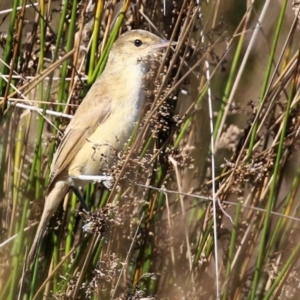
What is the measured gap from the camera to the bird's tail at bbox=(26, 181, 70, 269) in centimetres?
289

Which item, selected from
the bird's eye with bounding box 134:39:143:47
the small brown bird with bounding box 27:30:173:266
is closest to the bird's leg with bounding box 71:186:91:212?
the small brown bird with bounding box 27:30:173:266

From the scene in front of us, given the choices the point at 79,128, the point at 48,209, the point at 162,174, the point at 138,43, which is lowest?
the point at 48,209

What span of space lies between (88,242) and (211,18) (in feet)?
3.94

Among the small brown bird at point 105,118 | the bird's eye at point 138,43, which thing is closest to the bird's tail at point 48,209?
the small brown bird at point 105,118

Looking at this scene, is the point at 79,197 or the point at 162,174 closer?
the point at 162,174

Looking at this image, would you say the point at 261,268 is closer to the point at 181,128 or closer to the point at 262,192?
the point at 262,192

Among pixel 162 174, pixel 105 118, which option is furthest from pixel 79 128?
pixel 162 174

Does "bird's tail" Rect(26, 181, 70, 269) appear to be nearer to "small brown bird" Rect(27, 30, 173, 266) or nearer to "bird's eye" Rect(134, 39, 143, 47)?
"small brown bird" Rect(27, 30, 173, 266)

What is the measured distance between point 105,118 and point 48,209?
0.55m

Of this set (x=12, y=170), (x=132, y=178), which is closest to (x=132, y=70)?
(x=12, y=170)

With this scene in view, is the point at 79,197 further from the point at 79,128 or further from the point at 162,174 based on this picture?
the point at 162,174

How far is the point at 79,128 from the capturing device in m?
3.12

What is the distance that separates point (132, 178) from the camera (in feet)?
7.82

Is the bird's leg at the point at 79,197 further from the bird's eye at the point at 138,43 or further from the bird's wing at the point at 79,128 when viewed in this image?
the bird's eye at the point at 138,43
